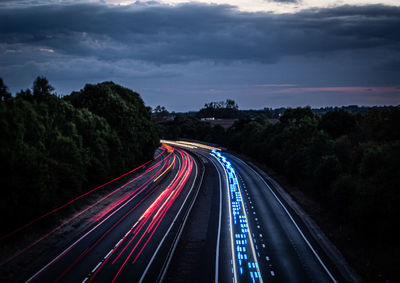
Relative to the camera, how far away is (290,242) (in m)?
26.2

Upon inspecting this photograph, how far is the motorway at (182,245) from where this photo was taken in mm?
20281

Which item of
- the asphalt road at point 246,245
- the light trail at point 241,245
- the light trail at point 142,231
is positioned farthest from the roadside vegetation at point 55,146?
the light trail at point 241,245

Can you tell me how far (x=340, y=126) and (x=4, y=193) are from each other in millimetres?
53154

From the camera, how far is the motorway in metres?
20.3

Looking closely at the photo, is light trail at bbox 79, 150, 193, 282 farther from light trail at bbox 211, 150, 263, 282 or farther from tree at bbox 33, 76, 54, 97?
tree at bbox 33, 76, 54, 97

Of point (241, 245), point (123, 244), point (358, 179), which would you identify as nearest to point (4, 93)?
point (123, 244)

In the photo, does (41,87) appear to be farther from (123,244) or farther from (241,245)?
(241,245)

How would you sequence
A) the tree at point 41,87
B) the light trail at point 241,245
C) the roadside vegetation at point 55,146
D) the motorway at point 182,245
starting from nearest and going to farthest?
1. the motorway at point 182,245
2. the light trail at point 241,245
3. the roadside vegetation at point 55,146
4. the tree at point 41,87

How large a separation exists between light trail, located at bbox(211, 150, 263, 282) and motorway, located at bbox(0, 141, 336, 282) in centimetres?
6

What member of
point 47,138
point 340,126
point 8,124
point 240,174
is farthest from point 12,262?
point 340,126

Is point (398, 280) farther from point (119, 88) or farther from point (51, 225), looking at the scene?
point (119, 88)

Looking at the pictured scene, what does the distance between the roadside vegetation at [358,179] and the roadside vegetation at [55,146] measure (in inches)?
939

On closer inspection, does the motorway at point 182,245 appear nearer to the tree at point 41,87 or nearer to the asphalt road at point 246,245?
the asphalt road at point 246,245

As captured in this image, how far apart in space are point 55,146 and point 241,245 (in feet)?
68.8
